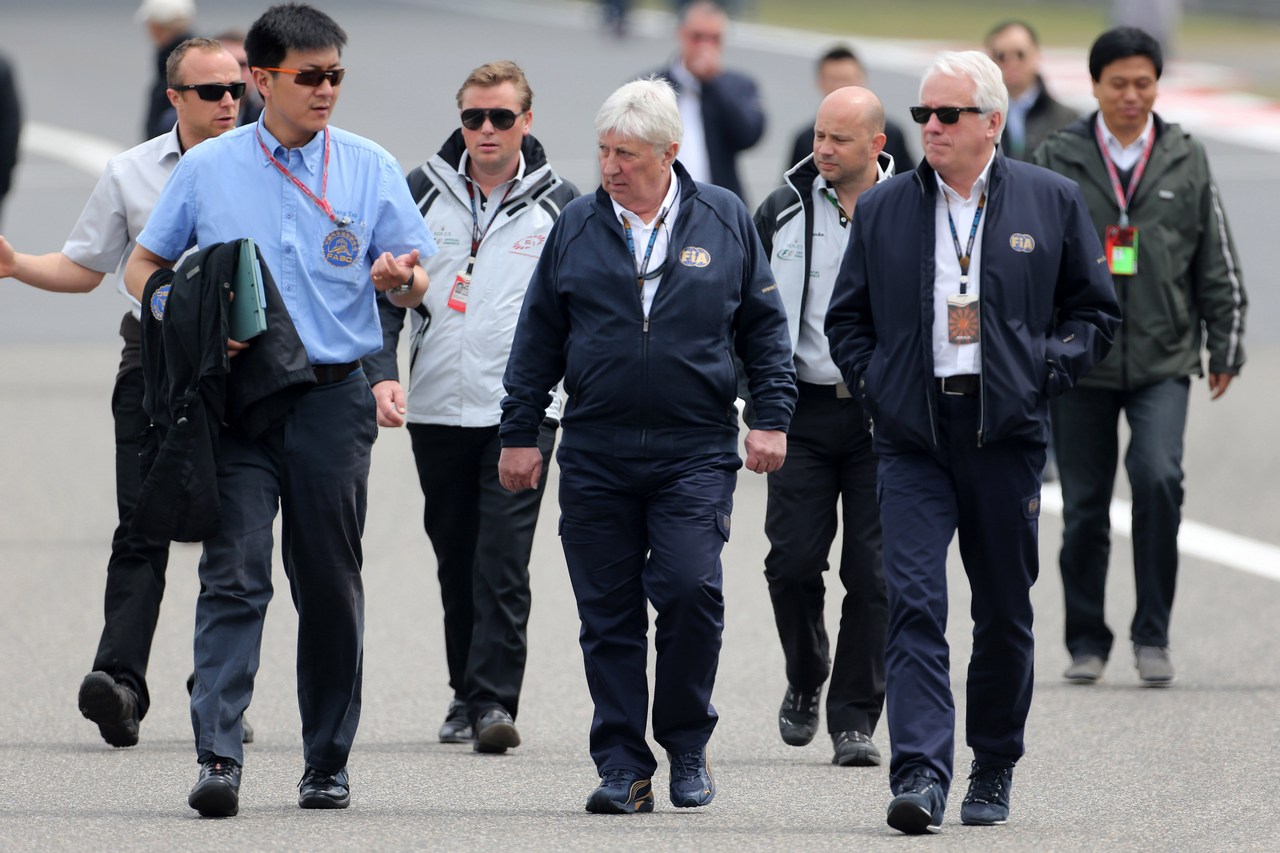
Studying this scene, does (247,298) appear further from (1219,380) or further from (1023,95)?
(1023,95)

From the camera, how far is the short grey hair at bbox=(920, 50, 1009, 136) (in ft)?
21.7

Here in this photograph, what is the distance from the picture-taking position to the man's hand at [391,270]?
21.5 ft

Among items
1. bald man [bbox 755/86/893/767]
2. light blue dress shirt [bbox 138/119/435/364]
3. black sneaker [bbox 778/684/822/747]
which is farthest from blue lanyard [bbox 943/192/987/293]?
black sneaker [bbox 778/684/822/747]

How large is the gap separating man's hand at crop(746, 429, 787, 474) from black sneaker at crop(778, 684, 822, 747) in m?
1.44

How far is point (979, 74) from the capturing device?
21.8 feet

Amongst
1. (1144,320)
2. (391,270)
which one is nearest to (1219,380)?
(1144,320)

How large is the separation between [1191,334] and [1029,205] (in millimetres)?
2657

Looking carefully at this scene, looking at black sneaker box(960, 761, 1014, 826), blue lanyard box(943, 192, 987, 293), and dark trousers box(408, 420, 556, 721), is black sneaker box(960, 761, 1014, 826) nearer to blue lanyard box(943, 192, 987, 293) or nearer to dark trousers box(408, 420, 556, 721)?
blue lanyard box(943, 192, 987, 293)

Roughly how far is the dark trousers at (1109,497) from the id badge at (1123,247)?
461 mm

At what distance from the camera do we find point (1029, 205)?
6.62 metres

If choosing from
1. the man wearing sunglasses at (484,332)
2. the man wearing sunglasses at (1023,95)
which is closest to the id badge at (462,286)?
the man wearing sunglasses at (484,332)

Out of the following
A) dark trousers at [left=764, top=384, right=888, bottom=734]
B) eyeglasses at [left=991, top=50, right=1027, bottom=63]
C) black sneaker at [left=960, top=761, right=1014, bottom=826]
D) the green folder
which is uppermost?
eyeglasses at [left=991, top=50, right=1027, bottom=63]

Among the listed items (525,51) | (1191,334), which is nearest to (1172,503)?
(1191,334)

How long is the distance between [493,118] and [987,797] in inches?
112
